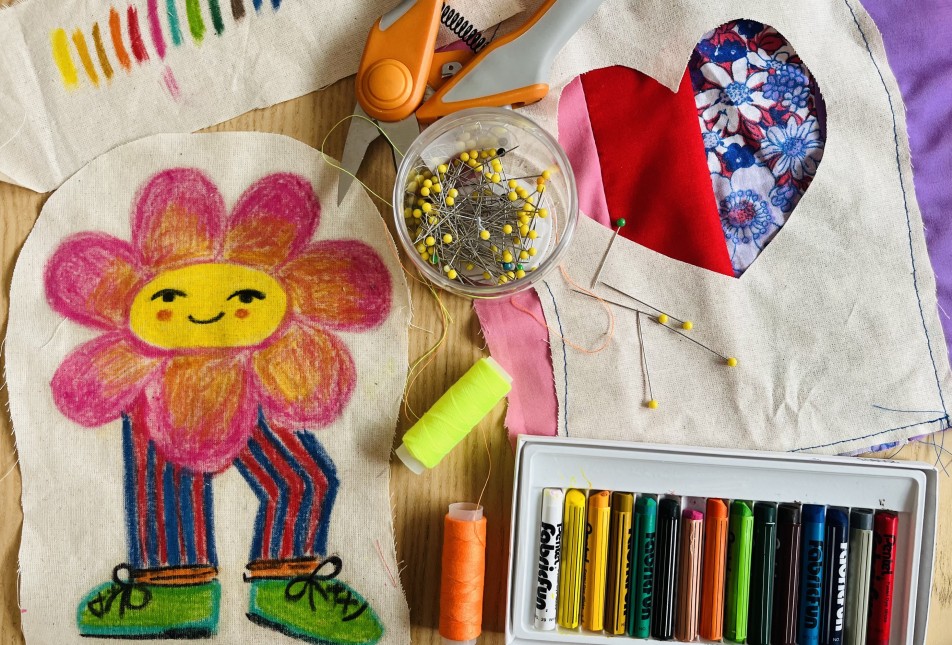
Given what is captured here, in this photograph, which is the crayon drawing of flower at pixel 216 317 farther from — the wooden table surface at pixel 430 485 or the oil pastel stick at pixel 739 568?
the oil pastel stick at pixel 739 568

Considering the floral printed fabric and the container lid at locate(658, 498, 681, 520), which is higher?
the floral printed fabric

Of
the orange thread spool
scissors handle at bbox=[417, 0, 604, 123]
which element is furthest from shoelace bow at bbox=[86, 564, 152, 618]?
scissors handle at bbox=[417, 0, 604, 123]

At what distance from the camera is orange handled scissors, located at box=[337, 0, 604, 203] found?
783 millimetres

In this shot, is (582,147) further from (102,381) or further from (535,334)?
(102,381)

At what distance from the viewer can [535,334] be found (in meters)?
0.83

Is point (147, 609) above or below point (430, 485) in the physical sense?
below

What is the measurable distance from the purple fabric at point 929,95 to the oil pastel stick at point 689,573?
1.27 feet

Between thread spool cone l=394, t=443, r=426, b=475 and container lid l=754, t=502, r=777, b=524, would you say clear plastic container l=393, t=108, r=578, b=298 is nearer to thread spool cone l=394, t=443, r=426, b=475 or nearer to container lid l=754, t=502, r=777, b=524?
thread spool cone l=394, t=443, r=426, b=475

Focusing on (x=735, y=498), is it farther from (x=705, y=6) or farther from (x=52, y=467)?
(x=52, y=467)

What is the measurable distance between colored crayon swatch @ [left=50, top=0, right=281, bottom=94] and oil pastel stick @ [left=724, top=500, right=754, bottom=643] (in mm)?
806

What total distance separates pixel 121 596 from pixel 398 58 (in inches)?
28.1

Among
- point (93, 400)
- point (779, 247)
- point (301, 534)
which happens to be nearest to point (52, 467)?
point (93, 400)

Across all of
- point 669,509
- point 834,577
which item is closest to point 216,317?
point 669,509

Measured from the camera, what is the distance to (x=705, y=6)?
0.83m
